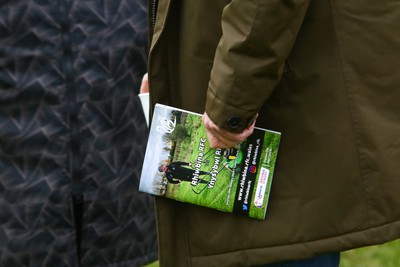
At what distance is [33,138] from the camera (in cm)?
262

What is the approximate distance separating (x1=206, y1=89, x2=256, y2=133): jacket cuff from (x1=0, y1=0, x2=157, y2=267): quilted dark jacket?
2.86ft

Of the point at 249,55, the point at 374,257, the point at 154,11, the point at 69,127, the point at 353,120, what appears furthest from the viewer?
the point at 374,257

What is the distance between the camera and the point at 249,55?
1.76 m

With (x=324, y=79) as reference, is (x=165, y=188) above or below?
below

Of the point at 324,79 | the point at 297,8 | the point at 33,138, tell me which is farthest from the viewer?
the point at 33,138

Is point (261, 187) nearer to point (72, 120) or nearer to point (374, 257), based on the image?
point (72, 120)

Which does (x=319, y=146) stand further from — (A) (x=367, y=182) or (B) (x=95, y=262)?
(B) (x=95, y=262)

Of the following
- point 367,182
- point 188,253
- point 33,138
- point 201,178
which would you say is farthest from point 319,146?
point 33,138

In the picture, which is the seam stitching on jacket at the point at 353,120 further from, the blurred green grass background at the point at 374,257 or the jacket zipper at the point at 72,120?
the blurred green grass background at the point at 374,257

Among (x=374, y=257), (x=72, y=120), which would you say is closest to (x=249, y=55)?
(x=72, y=120)

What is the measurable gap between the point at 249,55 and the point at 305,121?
0.84 ft

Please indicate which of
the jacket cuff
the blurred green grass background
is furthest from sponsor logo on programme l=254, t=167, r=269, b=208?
the blurred green grass background

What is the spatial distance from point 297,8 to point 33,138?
1179 mm

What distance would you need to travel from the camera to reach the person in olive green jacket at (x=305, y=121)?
187 cm
